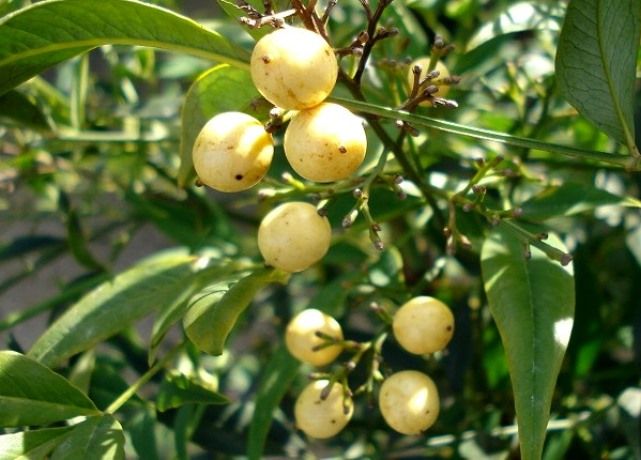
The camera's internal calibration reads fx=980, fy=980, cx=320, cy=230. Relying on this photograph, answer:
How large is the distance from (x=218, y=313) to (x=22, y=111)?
0.30m

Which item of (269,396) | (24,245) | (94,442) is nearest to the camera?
(94,442)

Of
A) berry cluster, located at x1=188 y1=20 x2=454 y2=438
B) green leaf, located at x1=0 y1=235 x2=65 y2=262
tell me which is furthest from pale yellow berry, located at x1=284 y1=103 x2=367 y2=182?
green leaf, located at x1=0 y1=235 x2=65 y2=262

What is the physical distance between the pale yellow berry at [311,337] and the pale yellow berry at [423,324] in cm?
6

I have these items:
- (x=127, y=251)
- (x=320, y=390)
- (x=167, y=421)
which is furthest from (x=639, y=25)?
(x=127, y=251)

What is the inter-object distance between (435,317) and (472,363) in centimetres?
33

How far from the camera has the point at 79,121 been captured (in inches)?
37.1

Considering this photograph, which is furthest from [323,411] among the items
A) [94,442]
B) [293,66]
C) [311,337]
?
[293,66]

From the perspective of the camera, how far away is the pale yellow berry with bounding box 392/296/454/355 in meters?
0.63

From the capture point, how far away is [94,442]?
1.95ft

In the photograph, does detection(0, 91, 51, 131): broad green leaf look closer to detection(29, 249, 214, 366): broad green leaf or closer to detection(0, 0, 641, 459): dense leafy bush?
detection(0, 0, 641, 459): dense leafy bush

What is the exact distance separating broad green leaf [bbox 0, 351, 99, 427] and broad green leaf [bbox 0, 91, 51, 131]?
0.22 meters

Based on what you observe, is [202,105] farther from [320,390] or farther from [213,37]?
[320,390]

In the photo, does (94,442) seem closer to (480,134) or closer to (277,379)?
(277,379)

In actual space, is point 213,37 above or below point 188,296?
above
